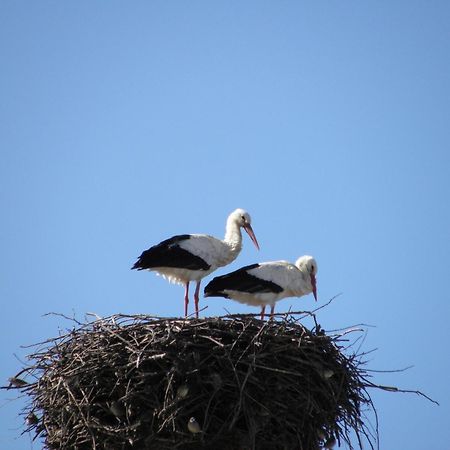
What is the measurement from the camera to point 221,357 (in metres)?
8.45

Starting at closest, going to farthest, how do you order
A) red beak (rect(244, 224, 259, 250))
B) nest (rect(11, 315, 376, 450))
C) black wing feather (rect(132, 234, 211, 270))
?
nest (rect(11, 315, 376, 450)) < black wing feather (rect(132, 234, 211, 270)) < red beak (rect(244, 224, 259, 250))

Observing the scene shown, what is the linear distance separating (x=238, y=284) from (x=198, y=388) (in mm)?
3476

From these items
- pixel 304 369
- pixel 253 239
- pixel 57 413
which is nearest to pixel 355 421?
pixel 304 369

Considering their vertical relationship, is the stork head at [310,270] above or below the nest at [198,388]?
above

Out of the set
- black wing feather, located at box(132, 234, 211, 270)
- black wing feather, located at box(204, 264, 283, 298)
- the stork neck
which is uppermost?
the stork neck

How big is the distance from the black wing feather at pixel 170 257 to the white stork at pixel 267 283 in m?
0.34

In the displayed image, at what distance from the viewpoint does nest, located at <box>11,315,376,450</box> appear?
8312mm

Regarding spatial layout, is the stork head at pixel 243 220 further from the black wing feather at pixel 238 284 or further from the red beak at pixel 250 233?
the black wing feather at pixel 238 284

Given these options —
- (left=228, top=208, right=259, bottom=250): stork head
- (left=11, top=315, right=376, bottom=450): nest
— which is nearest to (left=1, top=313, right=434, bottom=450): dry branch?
(left=11, top=315, right=376, bottom=450): nest

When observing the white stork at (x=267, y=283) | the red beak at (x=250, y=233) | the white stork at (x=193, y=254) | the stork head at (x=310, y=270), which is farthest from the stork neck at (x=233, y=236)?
the stork head at (x=310, y=270)

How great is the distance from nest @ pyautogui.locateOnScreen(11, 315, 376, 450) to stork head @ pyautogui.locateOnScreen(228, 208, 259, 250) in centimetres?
385

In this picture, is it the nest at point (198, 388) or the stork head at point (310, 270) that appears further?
the stork head at point (310, 270)

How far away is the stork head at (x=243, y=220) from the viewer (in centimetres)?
1281

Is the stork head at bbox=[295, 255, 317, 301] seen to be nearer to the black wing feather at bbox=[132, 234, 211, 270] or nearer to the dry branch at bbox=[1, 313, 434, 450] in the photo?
the black wing feather at bbox=[132, 234, 211, 270]
